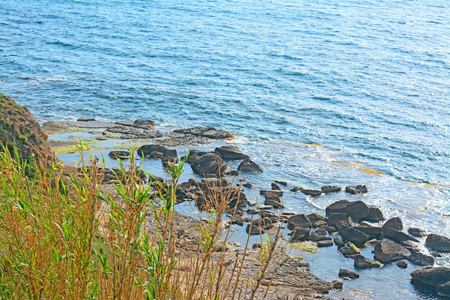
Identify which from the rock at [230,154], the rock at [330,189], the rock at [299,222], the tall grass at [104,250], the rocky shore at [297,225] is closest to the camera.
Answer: the tall grass at [104,250]

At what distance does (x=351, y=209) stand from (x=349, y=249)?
2.07 metres

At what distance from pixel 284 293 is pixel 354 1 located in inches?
2281

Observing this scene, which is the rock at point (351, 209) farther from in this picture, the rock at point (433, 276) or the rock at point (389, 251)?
the rock at point (433, 276)

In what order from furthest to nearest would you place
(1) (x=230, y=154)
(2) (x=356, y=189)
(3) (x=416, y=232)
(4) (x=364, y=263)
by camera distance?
(1) (x=230, y=154) → (2) (x=356, y=189) → (3) (x=416, y=232) → (4) (x=364, y=263)

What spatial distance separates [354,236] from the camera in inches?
488

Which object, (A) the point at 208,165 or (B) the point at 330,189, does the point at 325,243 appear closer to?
(B) the point at 330,189

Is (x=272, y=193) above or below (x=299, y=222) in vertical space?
below

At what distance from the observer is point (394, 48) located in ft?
133

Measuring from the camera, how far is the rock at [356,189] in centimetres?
1560

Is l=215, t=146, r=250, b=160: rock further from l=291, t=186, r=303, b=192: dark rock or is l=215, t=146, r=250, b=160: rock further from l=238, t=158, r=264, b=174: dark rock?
l=291, t=186, r=303, b=192: dark rock

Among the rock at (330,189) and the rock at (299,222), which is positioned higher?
the rock at (299,222)

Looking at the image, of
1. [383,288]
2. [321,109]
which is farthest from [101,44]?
[383,288]

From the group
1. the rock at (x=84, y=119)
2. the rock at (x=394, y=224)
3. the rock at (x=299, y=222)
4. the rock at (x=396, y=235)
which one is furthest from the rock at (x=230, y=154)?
the rock at (x=84, y=119)

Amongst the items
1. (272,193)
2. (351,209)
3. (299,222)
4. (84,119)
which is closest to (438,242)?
(351,209)
